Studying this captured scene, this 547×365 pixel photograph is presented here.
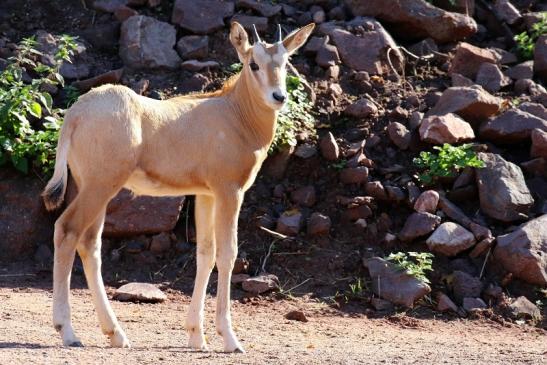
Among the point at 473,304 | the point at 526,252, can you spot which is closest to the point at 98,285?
the point at 473,304

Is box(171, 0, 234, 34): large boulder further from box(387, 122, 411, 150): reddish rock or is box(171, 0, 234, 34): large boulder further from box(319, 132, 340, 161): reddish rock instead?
box(387, 122, 411, 150): reddish rock

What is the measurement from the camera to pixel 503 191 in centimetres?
1245

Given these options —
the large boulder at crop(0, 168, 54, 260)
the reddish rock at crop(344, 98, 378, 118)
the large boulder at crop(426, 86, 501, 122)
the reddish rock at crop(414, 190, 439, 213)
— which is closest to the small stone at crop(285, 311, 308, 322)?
the reddish rock at crop(414, 190, 439, 213)

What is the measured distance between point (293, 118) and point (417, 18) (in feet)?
10.4

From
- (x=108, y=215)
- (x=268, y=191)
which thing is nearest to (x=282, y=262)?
(x=268, y=191)

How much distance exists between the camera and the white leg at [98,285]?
29.5 feet

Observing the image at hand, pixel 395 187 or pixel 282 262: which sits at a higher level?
pixel 395 187

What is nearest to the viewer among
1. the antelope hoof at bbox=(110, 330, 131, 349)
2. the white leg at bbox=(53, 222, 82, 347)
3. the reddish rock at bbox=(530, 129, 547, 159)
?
the white leg at bbox=(53, 222, 82, 347)

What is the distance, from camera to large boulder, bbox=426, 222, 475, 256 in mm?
11969

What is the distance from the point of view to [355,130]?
13516 millimetres

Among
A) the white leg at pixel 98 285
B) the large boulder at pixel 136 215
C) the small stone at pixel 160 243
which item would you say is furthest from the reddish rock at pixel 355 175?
the white leg at pixel 98 285

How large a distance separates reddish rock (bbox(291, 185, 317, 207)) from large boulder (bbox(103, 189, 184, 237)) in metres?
1.47

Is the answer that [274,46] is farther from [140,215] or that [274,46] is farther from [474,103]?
[474,103]

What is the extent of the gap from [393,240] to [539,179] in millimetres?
2234
